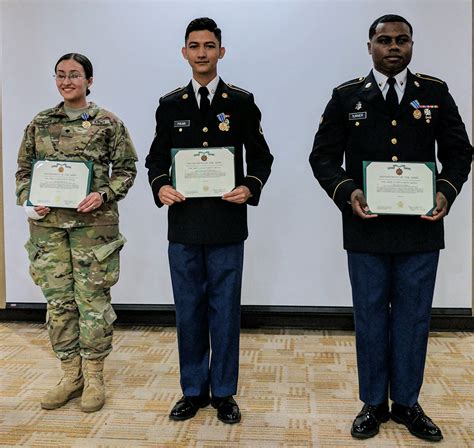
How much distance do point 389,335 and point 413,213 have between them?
510mm

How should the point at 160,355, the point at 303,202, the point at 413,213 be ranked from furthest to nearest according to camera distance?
the point at 303,202
the point at 160,355
the point at 413,213

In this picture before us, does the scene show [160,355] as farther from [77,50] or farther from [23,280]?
[77,50]

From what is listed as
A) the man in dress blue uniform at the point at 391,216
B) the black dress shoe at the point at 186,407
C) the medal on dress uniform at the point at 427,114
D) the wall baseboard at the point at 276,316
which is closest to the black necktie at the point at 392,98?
the man in dress blue uniform at the point at 391,216

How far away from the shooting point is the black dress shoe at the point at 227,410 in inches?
84.7

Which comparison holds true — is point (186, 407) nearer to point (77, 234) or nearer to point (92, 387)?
point (92, 387)

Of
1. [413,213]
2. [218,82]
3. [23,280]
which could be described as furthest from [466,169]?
[23,280]

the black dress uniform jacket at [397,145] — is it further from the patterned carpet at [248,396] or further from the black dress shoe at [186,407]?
the black dress shoe at [186,407]

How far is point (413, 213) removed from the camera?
Result: 73.3 inches

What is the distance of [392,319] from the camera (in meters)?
2.04

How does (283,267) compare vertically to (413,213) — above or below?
below

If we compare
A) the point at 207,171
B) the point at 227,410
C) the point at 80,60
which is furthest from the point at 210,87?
the point at 227,410

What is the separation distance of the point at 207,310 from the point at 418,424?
3.03ft

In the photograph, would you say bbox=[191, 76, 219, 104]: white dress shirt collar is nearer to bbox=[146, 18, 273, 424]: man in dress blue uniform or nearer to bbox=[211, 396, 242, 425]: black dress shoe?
bbox=[146, 18, 273, 424]: man in dress blue uniform

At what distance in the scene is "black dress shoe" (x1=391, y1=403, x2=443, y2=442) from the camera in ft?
6.51
